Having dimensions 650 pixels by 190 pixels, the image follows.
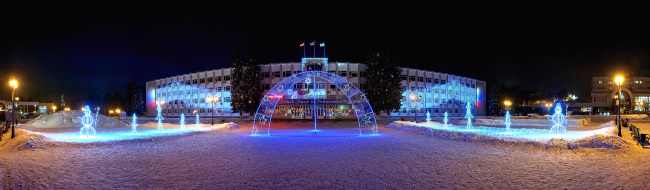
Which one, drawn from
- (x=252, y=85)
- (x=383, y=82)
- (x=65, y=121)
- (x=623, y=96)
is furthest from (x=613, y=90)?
(x=65, y=121)

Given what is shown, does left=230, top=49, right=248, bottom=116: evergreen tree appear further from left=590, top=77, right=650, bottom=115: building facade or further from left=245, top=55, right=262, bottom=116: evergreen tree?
left=590, top=77, right=650, bottom=115: building facade

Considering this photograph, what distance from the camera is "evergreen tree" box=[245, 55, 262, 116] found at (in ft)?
196

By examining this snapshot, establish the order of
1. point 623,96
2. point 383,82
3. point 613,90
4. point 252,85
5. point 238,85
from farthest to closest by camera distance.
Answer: point 613,90, point 623,96, point 252,85, point 238,85, point 383,82

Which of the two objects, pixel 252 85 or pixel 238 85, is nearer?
pixel 238 85

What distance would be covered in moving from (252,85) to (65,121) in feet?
102

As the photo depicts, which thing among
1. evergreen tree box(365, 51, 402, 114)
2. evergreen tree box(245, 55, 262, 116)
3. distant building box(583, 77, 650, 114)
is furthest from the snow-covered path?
distant building box(583, 77, 650, 114)

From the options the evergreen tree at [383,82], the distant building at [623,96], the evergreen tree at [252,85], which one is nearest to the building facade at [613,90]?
the distant building at [623,96]

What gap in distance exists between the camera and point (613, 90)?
79938 millimetres

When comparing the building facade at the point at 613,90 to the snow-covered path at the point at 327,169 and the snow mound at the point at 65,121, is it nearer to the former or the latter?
the snow-covered path at the point at 327,169

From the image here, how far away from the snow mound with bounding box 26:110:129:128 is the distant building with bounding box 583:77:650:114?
82.0m

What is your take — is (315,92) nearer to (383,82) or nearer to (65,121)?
(383,82)

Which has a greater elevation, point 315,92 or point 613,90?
point 613,90

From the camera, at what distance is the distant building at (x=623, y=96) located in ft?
244

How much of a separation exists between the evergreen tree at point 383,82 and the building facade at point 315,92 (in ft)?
12.6
